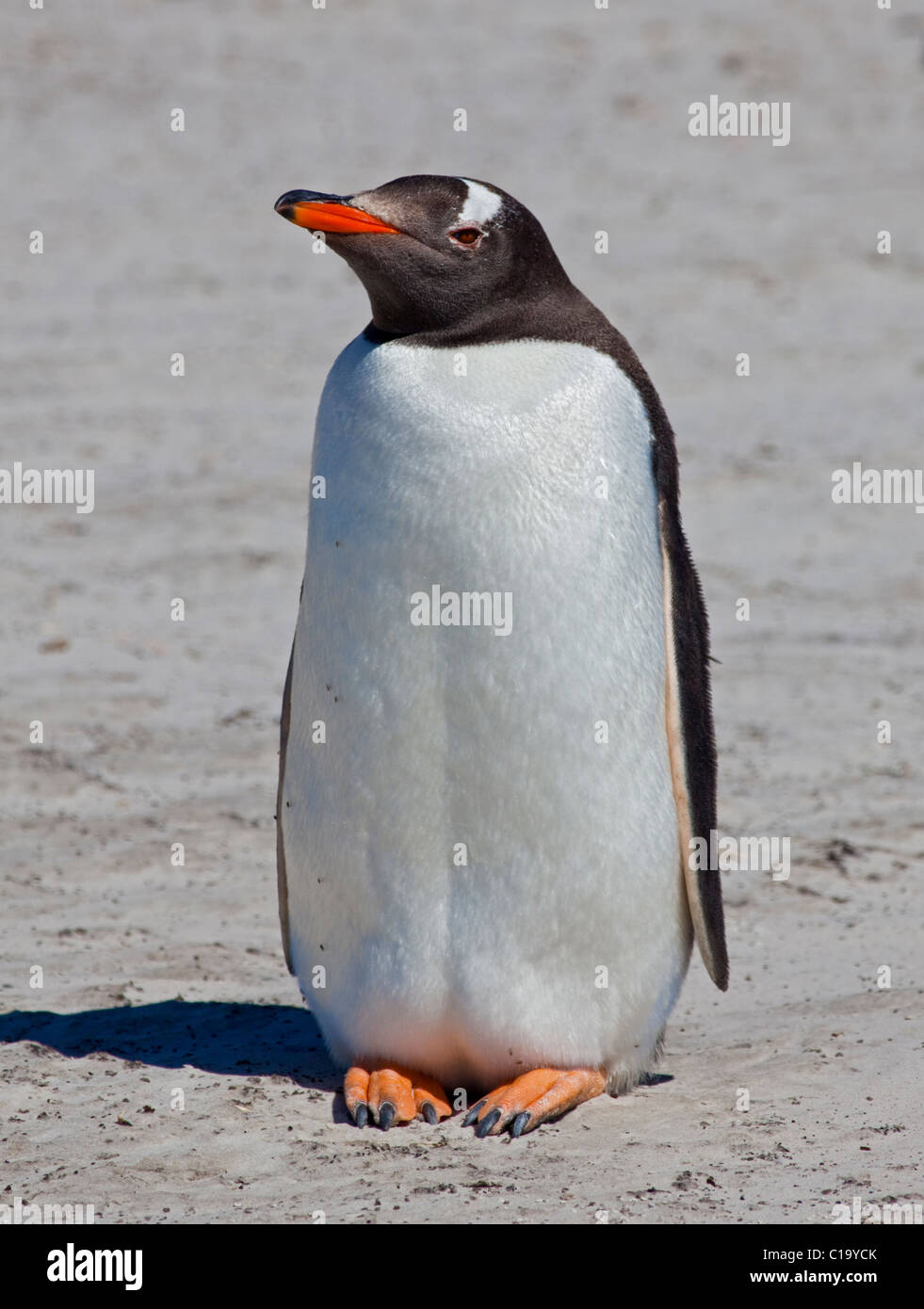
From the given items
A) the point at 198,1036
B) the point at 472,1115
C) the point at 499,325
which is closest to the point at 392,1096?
the point at 472,1115

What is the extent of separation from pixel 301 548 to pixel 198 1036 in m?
3.69

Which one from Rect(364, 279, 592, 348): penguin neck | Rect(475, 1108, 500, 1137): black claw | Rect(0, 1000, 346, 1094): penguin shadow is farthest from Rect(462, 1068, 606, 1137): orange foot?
Rect(364, 279, 592, 348): penguin neck

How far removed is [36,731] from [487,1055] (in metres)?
2.59

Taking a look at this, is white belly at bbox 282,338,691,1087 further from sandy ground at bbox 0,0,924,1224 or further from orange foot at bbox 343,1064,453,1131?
sandy ground at bbox 0,0,924,1224

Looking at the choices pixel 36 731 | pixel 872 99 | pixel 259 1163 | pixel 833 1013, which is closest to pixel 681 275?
pixel 872 99

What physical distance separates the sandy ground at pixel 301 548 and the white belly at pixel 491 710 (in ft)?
0.89

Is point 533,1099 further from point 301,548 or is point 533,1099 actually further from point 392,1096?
point 301,548

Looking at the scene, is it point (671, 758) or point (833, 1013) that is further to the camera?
point (833, 1013)

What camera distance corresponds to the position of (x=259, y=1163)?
3.08m

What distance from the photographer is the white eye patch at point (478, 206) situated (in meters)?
3.17

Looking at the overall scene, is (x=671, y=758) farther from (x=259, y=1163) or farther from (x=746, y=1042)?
(x=259, y=1163)

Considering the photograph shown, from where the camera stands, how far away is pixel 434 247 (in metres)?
3.15

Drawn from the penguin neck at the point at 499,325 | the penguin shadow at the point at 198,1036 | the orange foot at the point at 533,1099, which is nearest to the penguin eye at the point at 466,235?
the penguin neck at the point at 499,325

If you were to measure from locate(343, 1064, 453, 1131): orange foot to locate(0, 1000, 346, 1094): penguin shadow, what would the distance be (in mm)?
128
